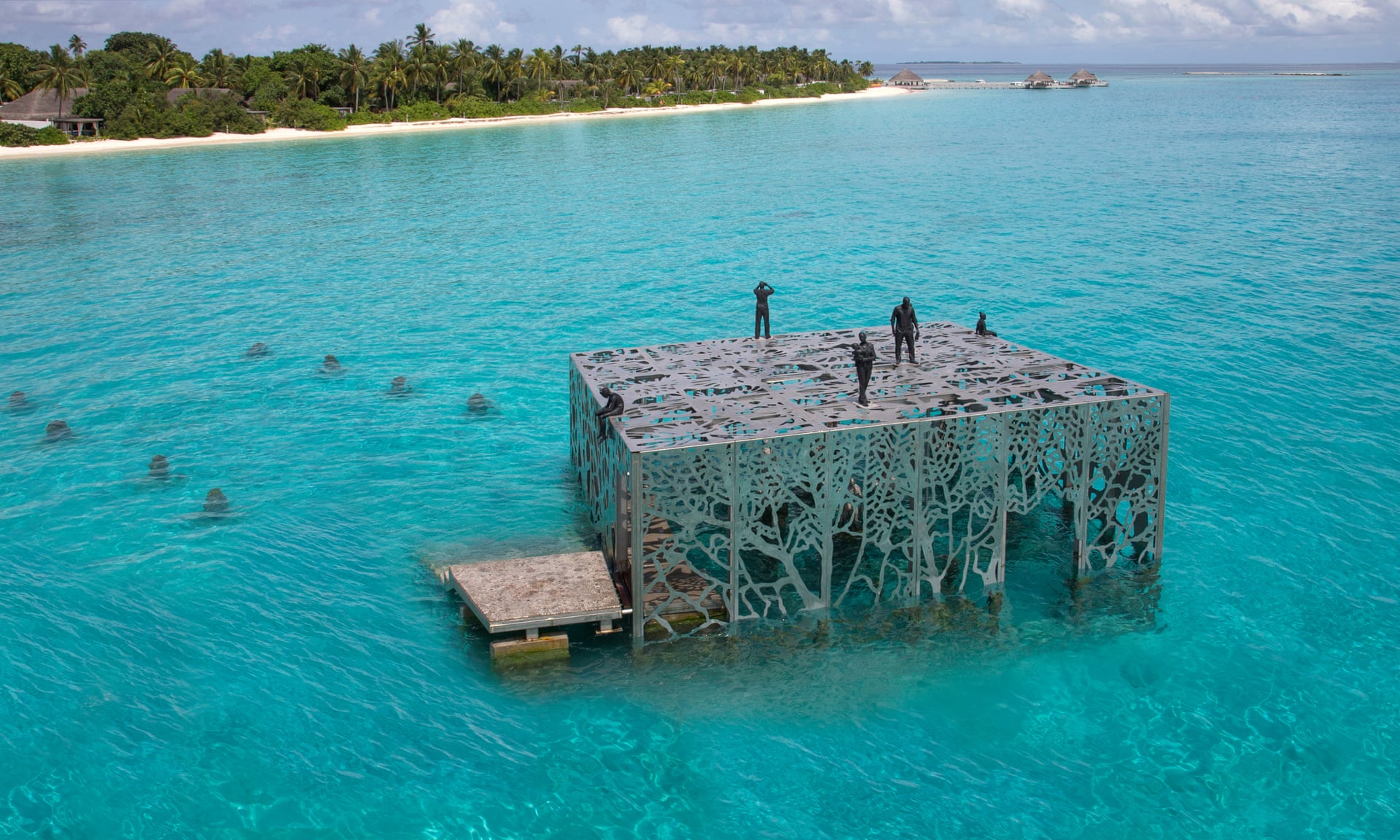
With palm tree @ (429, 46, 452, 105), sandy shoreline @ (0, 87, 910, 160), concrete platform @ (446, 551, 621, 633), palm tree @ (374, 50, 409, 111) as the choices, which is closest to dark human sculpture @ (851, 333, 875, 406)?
concrete platform @ (446, 551, 621, 633)

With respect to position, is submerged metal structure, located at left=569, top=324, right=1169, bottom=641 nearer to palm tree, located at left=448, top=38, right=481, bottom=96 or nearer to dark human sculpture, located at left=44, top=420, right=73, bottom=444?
dark human sculpture, located at left=44, top=420, right=73, bottom=444

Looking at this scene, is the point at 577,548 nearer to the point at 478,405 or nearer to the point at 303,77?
the point at 478,405

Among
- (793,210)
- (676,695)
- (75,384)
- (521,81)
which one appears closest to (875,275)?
(793,210)

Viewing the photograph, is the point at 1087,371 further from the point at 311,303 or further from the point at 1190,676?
the point at 311,303

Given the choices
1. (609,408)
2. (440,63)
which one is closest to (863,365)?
(609,408)

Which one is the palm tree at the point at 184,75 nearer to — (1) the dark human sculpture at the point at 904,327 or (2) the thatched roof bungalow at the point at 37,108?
(2) the thatched roof bungalow at the point at 37,108
